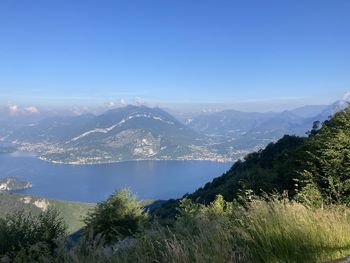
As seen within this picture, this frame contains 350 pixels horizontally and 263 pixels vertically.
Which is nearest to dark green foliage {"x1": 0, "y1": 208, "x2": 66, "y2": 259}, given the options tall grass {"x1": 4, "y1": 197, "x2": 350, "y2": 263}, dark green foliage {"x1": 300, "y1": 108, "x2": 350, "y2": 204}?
tall grass {"x1": 4, "y1": 197, "x2": 350, "y2": 263}

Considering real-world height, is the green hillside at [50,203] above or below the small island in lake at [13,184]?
above

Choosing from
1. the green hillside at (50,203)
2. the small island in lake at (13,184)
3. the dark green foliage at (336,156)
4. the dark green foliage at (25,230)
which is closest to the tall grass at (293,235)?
A: the dark green foliage at (25,230)

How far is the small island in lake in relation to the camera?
585 feet

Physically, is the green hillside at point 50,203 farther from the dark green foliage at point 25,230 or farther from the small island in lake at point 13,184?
the dark green foliage at point 25,230

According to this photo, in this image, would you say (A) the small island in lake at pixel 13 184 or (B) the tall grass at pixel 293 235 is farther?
(A) the small island in lake at pixel 13 184

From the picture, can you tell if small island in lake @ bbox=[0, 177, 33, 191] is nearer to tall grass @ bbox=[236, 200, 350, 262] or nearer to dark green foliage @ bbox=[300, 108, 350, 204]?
dark green foliage @ bbox=[300, 108, 350, 204]

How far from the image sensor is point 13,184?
596 feet

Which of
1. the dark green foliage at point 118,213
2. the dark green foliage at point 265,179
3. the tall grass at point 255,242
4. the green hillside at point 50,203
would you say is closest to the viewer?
the tall grass at point 255,242

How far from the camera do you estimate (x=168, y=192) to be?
160m

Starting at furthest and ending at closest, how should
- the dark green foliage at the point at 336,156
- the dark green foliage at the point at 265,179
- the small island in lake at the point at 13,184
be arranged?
the small island in lake at the point at 13,184 < the dark green foliage at the point at 265,179 < the dark green foliage at the point at 336,156

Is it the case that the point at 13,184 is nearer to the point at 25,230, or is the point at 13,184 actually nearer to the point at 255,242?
the point at 25,230

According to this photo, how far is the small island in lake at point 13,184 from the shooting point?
178375mm

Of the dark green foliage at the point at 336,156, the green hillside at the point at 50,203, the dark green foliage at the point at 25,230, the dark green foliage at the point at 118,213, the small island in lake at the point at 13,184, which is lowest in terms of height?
the small island in lake at the point at 13,184

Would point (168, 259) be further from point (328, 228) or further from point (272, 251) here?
point (328, 228)
